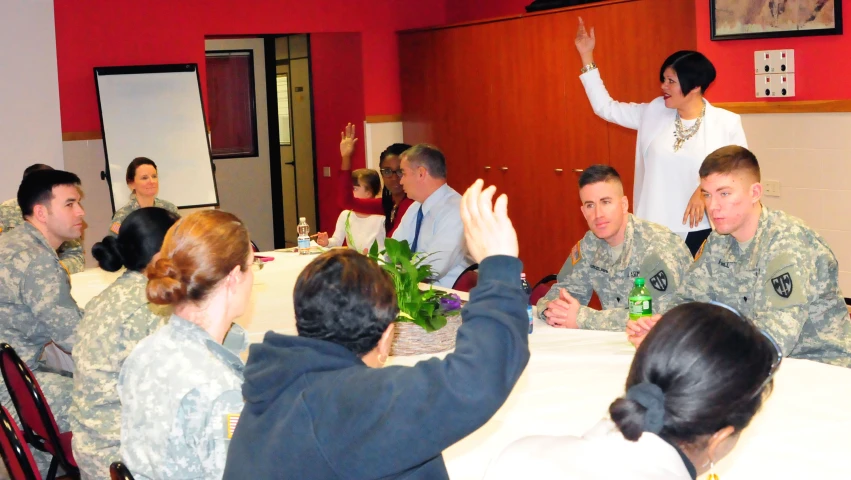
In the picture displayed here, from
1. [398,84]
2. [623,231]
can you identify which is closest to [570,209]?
[398,84]

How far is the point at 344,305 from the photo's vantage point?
162cm

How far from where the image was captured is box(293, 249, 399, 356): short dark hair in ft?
5.30

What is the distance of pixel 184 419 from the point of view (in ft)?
6.58

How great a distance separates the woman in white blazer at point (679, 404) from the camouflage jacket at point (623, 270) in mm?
1841

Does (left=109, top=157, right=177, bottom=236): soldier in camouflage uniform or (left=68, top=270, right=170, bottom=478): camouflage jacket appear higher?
(left=109, top=157, right=177, bottom=236): soldier in camouflage uniform

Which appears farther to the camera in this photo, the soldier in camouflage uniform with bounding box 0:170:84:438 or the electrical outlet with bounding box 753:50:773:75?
the electrical outlet with bounding box 753:50:773:75

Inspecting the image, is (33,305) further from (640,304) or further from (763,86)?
(763,86)

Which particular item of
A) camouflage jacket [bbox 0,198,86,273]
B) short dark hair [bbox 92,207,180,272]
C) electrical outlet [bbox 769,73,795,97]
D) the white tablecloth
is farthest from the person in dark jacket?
electrical outlet [bbox 769,73,795,97]

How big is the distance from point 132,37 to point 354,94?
7.18ft

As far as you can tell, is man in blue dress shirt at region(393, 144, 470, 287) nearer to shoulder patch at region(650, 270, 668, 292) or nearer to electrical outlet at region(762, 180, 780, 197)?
shoulder patch at region(650, 270, 668, 292)

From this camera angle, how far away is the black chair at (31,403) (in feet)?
9.83

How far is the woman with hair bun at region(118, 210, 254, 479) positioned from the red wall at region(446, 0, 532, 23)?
251 inches

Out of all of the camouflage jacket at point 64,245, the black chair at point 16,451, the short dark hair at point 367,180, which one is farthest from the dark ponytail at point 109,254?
the short dark hair at point 367,180

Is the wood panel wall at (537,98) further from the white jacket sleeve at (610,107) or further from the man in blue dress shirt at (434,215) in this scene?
the man in blue dress shirt at (434,215)
